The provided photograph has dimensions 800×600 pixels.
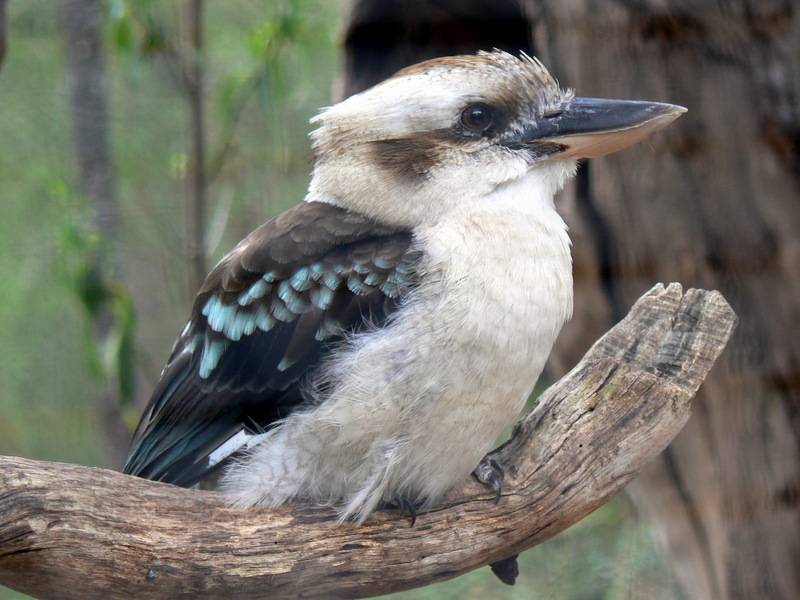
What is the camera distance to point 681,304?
92cm

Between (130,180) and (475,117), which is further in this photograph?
(130,180)

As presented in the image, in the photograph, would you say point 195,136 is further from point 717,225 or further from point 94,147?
point 717,225

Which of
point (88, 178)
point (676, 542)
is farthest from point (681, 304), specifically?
point (88, 178)

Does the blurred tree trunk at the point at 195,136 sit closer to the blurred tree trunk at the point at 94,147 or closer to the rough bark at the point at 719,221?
the blurred tree trunk at the point at 94,147

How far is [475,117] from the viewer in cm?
88

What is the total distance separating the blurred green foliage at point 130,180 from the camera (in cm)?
128

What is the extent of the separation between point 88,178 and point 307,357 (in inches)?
24.5

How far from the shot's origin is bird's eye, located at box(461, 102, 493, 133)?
882 millimetres

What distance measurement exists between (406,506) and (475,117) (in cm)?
42

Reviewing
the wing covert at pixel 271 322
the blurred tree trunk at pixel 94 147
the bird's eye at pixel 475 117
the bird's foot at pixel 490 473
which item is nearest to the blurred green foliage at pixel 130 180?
the blurred tree trunk at pixel 94 147

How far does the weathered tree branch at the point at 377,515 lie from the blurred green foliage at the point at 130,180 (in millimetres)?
566


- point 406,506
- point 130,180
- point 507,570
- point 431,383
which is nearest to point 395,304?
point 431,383

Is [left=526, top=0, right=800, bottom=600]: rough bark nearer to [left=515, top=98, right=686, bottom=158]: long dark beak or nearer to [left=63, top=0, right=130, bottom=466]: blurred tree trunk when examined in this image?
[left=515, top=98, right=686, bottom=158]: long dark beak

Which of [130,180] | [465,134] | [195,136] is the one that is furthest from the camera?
[130,180]
